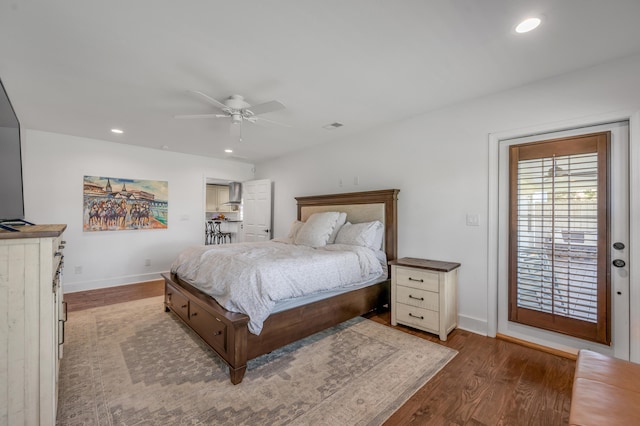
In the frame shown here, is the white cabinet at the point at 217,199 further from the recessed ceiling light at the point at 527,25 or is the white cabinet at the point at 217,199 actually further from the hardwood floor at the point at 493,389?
the recessed ceiling light at the point at 527,25

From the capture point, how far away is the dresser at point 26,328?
1.24 metres

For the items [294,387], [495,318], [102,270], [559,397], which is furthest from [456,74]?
[102,270]

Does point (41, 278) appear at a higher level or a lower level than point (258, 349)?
higher

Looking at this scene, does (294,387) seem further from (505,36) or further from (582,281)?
(505,36)

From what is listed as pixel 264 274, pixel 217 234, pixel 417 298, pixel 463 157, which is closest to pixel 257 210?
pixel 217 234

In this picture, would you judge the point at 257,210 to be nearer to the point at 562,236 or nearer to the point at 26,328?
the point at 26,328

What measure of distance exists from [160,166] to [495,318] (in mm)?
5590

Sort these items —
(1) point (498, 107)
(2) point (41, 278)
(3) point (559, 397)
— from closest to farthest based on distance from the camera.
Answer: (2) point (41, 278)
(3) point (559, 397)
(1) point (498, 107)

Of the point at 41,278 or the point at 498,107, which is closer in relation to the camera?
the point at 41,278

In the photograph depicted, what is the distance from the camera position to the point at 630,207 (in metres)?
2.10

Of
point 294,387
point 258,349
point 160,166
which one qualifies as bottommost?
point 294,387

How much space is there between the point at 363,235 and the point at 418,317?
110cm

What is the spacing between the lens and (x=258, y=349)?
2.16 m

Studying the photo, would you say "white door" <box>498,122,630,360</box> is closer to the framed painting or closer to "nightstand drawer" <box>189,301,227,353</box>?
"nightstand drawer" <box>189,301,227,353</box>
